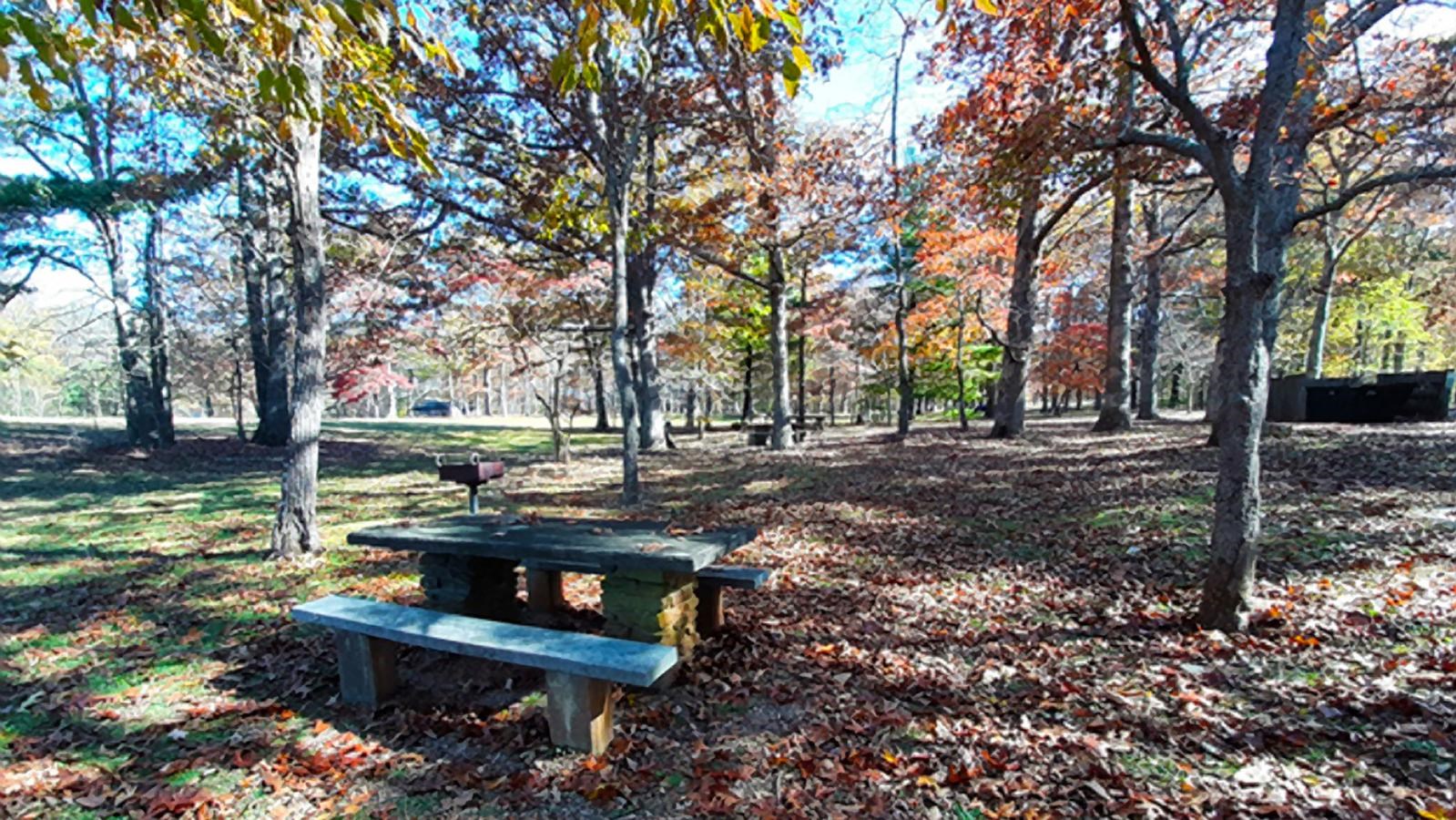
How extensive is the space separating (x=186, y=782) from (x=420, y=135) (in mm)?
3051

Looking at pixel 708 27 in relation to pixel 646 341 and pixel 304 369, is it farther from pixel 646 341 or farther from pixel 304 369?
pixel 646 341

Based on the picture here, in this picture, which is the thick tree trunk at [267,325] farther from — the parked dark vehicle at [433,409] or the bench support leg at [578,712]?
the parked dark vehicle at [433,409]

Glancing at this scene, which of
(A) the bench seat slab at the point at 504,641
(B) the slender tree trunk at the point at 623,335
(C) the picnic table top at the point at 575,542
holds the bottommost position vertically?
(A) the bench seat slab at the point at 504,641

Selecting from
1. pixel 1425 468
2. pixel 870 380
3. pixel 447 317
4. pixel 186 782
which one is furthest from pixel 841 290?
pixel 186 782

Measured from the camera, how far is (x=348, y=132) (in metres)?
3.34

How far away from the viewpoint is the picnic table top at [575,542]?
3.26m

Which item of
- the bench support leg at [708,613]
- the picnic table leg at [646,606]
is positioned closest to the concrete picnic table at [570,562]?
→ the picnic table leg at [646,606]

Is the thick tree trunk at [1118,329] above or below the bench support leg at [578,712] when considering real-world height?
above

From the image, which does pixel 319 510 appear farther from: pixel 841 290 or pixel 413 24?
pixel 841 290

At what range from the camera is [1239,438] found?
350cm

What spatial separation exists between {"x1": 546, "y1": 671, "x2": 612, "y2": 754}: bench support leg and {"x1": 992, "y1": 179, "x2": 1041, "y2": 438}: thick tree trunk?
1205 centimetres

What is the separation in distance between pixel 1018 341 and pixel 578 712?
1317 cm

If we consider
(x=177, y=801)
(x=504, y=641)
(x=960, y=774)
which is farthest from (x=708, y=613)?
(x=177, y=801)

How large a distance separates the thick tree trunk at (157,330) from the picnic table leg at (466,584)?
14.7 m
